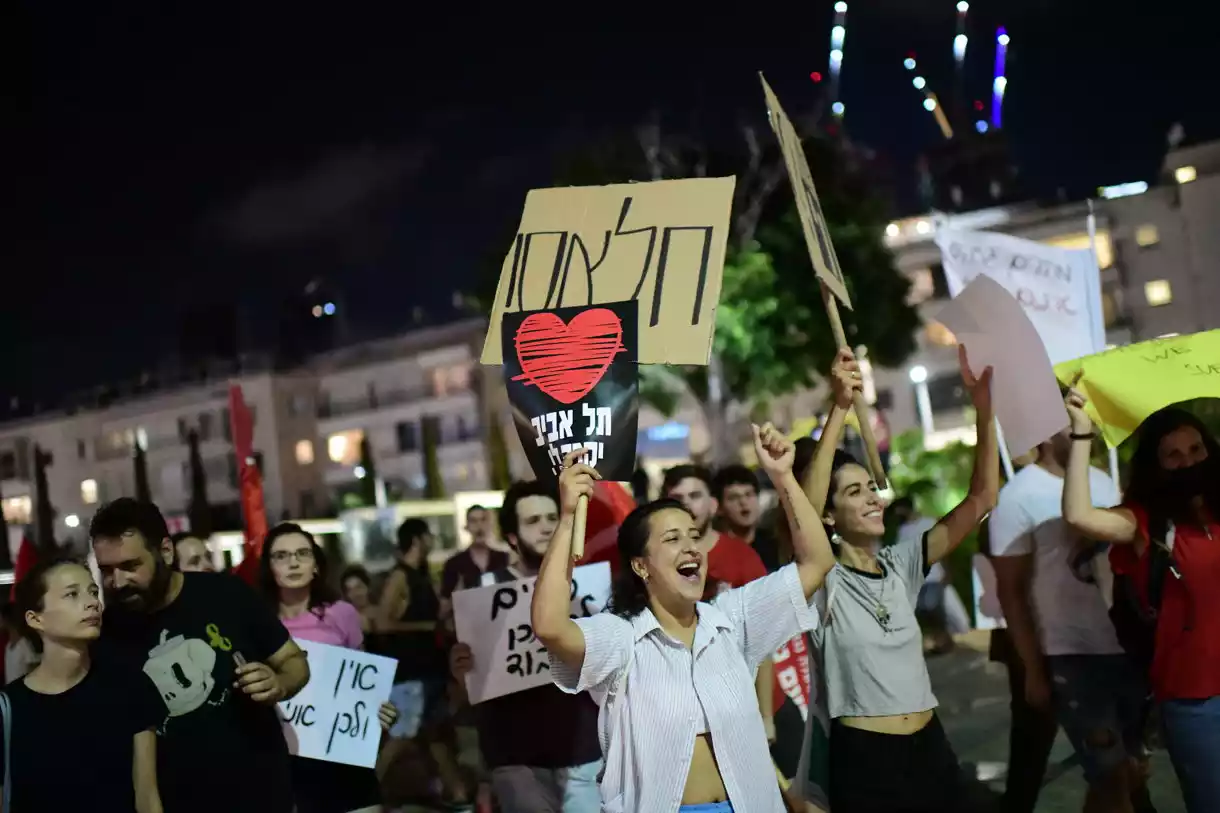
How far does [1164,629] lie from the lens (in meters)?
4.50

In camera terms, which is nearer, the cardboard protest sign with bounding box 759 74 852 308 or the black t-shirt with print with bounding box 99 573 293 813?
the black t-shirt with print with bounding box 99 573 293 813

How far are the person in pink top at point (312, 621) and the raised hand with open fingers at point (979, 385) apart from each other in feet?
9.75

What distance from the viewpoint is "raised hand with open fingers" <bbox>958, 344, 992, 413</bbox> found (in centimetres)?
492

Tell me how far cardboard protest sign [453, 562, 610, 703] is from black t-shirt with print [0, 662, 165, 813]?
5.00 ft

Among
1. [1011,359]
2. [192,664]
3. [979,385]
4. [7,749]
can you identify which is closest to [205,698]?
[192,664]

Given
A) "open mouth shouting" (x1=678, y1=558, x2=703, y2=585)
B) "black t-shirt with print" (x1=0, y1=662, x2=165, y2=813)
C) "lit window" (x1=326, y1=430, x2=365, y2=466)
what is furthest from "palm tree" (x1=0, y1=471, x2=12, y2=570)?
"lit window" (x1=326, y1=430, x2=365, y2=466)

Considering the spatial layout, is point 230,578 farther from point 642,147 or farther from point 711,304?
point 642,147

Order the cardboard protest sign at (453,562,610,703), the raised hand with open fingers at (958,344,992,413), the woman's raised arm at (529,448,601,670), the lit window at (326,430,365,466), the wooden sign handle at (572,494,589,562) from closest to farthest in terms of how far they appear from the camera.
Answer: the woman's raised arm at (529,448,601,670) → the wooden sign handle at (572,494,589,562) → the raised hand with open fingers at (958,344,992,413) → the cardboard protest sign at (453,562,610,703) → the lit window at (326,430,365,466)

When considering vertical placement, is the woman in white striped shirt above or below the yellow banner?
below

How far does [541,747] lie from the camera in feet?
16.6

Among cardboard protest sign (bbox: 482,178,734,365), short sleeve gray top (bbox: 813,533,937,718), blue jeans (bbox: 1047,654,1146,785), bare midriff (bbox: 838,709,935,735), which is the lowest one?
blue jeans (bbox: 1047,654,1146,785)

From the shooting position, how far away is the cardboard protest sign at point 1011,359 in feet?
15.8

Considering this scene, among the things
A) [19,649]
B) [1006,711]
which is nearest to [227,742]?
[19,649]

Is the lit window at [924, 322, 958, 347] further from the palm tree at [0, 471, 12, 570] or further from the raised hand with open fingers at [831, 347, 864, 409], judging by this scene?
the raised hand with open fingers at [831, 347, 864, 409]
